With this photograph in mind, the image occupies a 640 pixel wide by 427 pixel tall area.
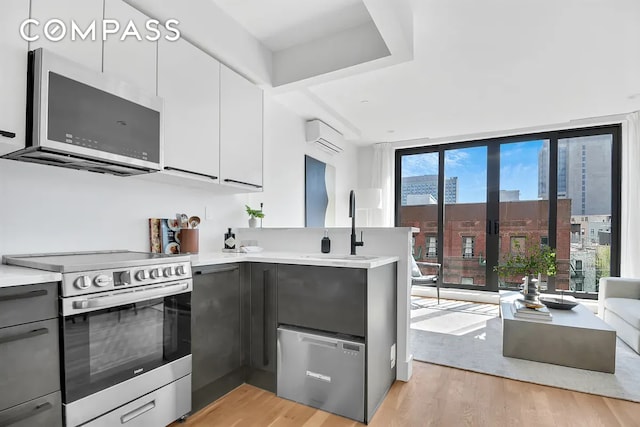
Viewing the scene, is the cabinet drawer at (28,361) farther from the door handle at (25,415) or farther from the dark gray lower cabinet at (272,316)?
the dark gray lower cabinet at (272,316)

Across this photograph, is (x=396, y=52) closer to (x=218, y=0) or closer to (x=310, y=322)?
(x=218, y=0)

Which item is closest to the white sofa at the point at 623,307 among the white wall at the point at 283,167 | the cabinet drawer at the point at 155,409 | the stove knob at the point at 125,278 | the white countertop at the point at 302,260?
the white countertop at the point at 302,260

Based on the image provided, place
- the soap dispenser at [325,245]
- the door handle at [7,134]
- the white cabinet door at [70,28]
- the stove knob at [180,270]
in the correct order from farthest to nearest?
1. the soap dispenser at [325,245]
2. the stove knob at [180,270]
3. the white cabinet door at [70,28]
4. the door handle at [7,134]

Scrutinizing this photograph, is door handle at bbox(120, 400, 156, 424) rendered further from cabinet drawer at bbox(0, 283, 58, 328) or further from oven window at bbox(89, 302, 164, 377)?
cabinet drawer at bbox(0, 283, 58, 328)

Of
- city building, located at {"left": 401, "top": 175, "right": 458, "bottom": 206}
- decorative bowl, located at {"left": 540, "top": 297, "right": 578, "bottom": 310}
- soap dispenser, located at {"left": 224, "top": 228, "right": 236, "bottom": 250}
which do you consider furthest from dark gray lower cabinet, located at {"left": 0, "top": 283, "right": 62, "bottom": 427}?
city building, located at {"left": 401, "top": 175, "right": 458, "bottom": 206}

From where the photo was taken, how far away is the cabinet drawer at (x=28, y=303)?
128cm

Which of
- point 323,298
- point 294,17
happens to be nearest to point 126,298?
point 323,298

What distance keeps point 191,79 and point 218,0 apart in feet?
1.96

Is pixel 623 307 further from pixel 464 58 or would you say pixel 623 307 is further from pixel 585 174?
pixel 464 58

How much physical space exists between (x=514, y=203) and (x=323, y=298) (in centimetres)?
435

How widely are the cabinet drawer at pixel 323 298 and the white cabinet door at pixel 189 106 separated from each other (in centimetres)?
96

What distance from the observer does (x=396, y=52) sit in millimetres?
2488

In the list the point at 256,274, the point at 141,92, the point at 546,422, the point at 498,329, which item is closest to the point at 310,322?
the point at 256,274

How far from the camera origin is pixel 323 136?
4410mm
